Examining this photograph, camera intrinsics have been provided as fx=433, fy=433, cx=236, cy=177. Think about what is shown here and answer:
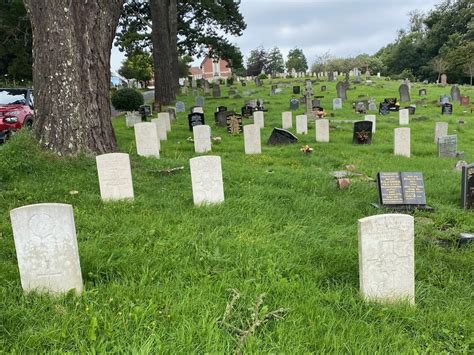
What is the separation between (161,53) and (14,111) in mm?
10792

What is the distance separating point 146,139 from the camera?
9.30 m

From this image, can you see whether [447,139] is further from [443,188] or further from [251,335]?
[251,335]

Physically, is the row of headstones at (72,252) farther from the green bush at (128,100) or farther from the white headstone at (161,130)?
the green bush at (128,100)

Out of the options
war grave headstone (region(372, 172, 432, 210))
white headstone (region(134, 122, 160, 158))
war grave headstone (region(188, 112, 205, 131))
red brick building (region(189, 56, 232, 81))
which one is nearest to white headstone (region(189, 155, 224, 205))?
war grave headstone (region(372, 172, 432, 210))

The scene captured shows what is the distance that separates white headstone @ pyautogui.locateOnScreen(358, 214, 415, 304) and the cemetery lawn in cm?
14

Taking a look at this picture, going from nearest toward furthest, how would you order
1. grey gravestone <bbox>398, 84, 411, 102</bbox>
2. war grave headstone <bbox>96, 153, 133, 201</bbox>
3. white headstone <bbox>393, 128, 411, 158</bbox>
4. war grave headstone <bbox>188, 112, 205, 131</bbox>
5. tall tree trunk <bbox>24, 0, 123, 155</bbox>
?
war grave headstone <bbox>96, 153, 133, 201</bbox> → tall tree trunk <bbox>24, 0, 123, 155</bbox> → white headstone <bbox>393, 128, 411, 158</bbox> → war grave headstone <bbox>188, 112, 205, 131</bbox> → grey gravestone <bbox>398, 84, 411, 102</bbox>

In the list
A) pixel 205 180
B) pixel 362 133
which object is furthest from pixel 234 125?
pixel 205 180

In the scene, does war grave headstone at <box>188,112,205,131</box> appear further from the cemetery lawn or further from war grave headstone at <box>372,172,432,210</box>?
war grave headstone at <box>372,172,432,210</box>

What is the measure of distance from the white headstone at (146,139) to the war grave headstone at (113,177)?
11.0ft

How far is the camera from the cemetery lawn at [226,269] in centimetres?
286

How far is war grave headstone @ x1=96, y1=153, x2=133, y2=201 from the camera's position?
5.81 meters

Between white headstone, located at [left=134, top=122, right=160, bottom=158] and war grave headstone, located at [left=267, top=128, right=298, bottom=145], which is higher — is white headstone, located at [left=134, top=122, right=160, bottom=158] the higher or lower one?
the higher one

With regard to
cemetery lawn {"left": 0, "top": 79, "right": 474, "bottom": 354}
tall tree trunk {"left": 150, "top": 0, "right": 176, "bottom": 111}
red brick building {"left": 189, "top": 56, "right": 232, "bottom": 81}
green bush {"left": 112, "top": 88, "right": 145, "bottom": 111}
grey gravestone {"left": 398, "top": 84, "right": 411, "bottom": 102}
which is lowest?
cemetery lawn {"left": 0, "top": 79, "right": 474, "bottom": 354}

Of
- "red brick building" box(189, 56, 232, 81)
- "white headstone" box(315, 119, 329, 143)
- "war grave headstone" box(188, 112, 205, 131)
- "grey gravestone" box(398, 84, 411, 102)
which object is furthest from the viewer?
"red brick building" box(189, 56, 232, 81)
